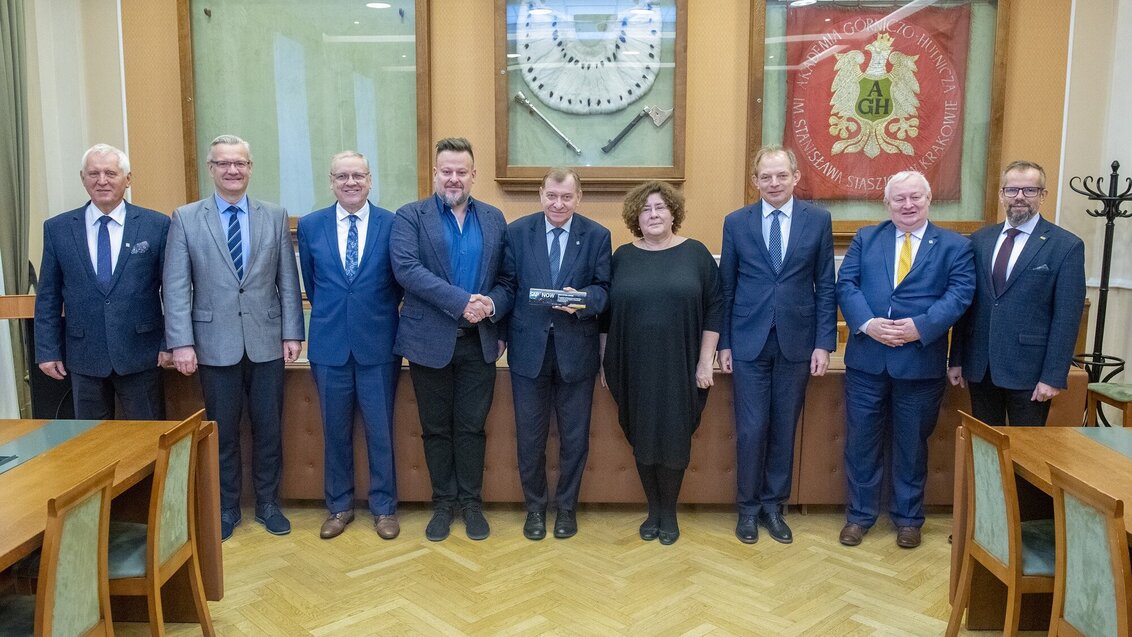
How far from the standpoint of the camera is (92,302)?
302cm

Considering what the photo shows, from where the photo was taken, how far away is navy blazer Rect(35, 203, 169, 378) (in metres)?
3.02

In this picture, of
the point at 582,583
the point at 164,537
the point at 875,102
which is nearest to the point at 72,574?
the point at 164,537

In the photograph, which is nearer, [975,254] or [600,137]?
[975,254]

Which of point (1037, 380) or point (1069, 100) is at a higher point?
point (1069, 100)

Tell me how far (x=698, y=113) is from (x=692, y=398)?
2164mm

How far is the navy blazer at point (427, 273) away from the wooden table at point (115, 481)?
844 millimetres

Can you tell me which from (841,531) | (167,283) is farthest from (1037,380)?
(167,283)

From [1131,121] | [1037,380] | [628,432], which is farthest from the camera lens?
[1131,121]

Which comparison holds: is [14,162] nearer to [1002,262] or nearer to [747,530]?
[747,530]

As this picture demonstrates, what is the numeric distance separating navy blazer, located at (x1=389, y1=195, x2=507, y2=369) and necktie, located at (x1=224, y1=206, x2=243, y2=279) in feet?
2.03

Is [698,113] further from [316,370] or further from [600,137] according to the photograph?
[316,370]

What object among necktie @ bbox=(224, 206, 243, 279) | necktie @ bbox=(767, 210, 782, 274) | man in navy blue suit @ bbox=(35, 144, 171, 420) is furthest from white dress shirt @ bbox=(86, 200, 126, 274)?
necktie @ bbox=(767, 210, 782, 274)

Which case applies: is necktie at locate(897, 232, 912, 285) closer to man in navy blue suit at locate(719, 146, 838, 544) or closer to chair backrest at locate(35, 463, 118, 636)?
man in navy blue suit at locate(719, 146, 838, 544)

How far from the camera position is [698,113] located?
4.55 meters
